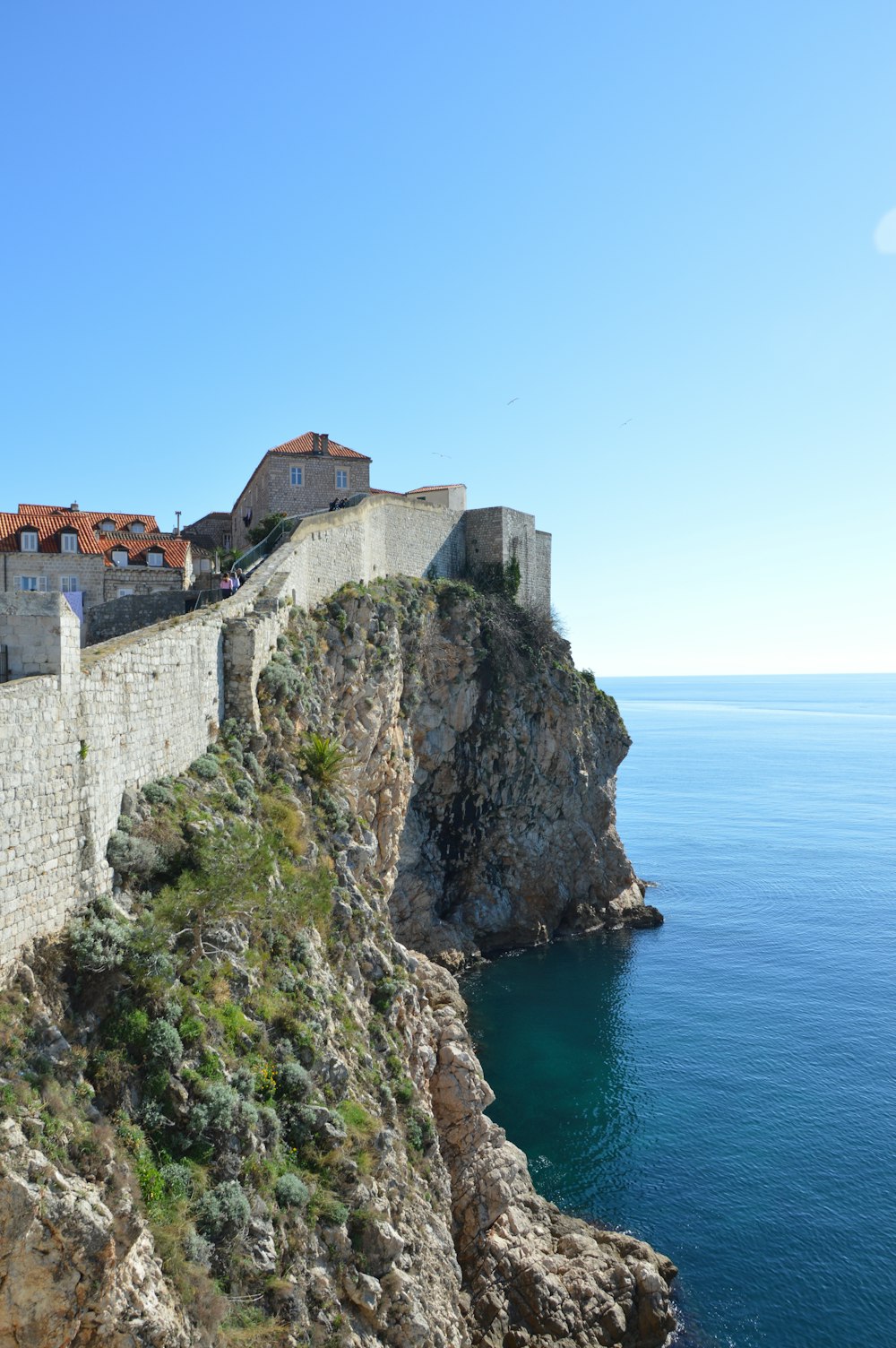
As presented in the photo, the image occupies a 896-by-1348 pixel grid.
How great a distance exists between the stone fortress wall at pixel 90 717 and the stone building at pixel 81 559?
8.22 m

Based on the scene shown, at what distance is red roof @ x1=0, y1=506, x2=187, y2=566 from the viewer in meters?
32.5

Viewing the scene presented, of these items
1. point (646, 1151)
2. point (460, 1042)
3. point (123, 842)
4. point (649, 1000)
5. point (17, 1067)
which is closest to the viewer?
point (17, 1067)

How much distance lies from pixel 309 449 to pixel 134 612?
17370 millimetres

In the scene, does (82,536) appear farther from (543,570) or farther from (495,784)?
(543,570)

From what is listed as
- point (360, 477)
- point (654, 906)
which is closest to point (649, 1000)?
point (654, 906)

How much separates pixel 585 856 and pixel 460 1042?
2640cm

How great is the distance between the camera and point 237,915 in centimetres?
1558

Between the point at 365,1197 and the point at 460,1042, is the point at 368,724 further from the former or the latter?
the point at 365,1197

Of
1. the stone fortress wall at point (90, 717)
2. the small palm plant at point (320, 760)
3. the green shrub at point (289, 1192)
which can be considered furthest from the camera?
the small palm plant at point (320, 760)

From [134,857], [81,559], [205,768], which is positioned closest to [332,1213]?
[134,857]

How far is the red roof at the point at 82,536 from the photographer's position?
107 ft

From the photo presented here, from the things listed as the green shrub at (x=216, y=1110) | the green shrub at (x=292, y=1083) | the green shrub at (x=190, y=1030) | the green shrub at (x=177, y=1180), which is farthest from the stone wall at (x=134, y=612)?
the green shrub at (x=177, y=1180)

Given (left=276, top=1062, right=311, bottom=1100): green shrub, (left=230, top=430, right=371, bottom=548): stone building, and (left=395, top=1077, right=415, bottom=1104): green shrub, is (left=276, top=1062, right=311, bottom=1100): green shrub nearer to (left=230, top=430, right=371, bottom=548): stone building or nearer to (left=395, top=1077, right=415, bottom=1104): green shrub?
(left=395, top=1077, right=415, bottom=1104): green shrub

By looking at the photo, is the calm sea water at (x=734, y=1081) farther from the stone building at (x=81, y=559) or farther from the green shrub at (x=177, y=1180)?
the stone building at (x=81, y=559)
